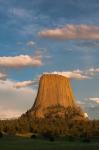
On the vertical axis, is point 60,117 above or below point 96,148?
above

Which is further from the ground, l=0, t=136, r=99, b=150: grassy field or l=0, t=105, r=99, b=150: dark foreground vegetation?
l=0, t=105, r=99, b=150: dark foreground vegetation

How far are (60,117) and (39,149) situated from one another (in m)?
154

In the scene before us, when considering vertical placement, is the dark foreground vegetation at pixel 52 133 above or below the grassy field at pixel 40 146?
above

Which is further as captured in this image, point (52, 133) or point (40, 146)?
point (52, 133)

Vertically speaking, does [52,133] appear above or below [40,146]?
above

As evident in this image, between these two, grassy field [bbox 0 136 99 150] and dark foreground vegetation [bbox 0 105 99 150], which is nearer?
grassy field [bbox 0 136 99 150]

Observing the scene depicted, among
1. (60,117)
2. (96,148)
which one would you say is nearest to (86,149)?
(96,148)

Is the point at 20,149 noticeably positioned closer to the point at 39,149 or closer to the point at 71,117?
the point at 39,149

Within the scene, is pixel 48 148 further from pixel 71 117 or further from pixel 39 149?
pixel 71 117

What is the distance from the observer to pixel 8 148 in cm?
4319

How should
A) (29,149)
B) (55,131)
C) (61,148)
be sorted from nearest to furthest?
(29,149) < (61,148) < (55,131)

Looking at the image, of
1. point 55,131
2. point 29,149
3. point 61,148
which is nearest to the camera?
point 29,149

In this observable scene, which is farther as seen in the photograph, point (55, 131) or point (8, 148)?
point (55, 131)

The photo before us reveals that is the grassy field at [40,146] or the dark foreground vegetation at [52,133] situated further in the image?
the dark foreground vegetation at [52,133]
